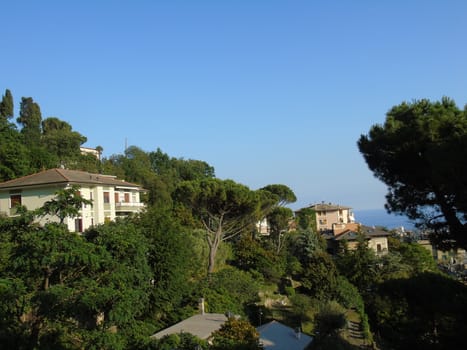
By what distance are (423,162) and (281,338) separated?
29.1ft

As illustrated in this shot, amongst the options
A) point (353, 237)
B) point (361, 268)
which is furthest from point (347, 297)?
point (353, 237)

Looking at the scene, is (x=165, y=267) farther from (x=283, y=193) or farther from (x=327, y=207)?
(x=327, y=207)

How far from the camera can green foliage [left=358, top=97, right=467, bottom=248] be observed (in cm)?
1041

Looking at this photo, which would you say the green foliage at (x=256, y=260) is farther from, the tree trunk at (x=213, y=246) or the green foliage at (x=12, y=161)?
the green foliage at (x=12, y=161)

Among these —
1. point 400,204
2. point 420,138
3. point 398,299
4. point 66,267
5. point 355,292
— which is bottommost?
point 355,292

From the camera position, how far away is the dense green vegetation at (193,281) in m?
10.2

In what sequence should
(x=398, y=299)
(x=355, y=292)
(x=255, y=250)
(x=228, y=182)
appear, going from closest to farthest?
(x=398, y=299) → (x=355, y=292) → (x=228, y=182) → (x=255, y=250)

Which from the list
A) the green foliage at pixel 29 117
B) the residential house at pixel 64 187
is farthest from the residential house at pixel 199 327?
the green foliage at pixel 29 117

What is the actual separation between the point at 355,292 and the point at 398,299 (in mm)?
16786

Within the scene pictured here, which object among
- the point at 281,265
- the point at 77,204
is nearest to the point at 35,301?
the point at 77,204

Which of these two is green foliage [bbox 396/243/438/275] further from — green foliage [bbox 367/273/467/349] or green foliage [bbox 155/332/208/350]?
green foliage [bbox 155/332/208/350]

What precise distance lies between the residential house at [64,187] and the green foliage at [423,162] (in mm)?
19933

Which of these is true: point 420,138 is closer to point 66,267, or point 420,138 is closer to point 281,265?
point 66,267

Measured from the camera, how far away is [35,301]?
32.1ft
